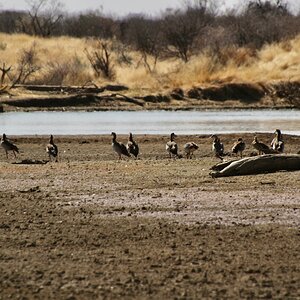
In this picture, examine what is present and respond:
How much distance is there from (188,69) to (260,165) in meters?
36.6

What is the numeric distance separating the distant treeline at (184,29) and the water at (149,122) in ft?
54.2

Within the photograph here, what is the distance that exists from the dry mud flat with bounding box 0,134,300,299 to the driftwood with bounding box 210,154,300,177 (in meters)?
0.31

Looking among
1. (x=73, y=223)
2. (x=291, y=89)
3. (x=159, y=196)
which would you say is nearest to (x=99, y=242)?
(x=73, y=223)

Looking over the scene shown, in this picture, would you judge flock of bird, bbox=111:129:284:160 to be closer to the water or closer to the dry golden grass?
the water

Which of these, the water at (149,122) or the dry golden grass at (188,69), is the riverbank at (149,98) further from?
the water at (149,122)

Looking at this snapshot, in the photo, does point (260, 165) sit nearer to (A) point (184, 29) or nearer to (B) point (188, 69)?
(B) point (188, 69)

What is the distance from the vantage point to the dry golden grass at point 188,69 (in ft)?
162

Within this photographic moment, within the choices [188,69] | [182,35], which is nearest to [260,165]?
[188,69]

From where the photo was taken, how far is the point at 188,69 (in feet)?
171

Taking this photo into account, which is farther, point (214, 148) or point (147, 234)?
point (214, 148)

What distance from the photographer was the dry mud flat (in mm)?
8523

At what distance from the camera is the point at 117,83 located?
49.8m

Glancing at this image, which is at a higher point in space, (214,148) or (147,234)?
(214,148)

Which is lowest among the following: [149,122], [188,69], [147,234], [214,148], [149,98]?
[147,234]
